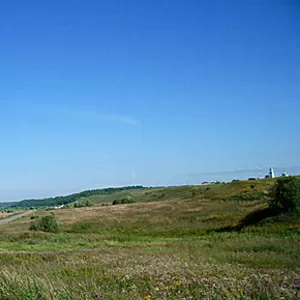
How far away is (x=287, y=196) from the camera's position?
35.8m

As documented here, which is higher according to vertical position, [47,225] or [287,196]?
[287,196]

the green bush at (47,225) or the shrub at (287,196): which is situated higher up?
the shrub at (287,196)

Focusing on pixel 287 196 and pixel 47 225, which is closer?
pixel 287 196

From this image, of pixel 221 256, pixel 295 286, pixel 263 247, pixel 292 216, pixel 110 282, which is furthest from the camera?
pixel 292 216

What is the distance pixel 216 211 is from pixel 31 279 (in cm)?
4672

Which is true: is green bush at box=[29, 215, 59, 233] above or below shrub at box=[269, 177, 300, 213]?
below

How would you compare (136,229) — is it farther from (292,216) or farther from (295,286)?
(295,286)

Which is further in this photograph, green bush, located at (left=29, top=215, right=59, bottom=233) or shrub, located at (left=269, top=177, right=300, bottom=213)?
green bush, located at (left=29, top=215, right=59, bottom=233)

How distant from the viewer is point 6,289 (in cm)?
741

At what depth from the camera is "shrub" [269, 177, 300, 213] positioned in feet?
115

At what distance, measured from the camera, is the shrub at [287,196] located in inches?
1385

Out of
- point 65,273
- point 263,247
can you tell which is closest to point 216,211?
point 263,247

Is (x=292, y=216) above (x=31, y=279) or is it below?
below

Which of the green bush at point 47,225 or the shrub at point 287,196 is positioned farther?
the green bush at point 47,225
